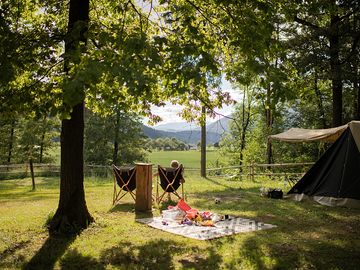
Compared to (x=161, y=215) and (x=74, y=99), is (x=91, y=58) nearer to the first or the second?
(x=74, y=99)

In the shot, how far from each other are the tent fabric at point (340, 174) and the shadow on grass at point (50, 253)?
6285 millimetres

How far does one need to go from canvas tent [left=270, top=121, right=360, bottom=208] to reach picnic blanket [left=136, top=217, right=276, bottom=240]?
308cm

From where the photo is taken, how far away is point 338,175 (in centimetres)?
954

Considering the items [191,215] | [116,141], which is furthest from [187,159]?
[191,215]

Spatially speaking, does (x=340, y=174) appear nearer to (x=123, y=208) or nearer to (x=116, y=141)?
(x=123, y=208)

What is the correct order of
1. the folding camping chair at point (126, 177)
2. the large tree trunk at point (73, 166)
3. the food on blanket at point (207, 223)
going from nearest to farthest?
the large tree trunk at point (73, 166)
the food on blanket at point (207, 223)
the folding camping chair at point (126, 177)

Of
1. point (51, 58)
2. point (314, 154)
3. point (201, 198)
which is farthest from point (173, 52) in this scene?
point (314, 154)

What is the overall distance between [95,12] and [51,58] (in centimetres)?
213

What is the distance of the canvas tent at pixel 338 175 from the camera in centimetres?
923

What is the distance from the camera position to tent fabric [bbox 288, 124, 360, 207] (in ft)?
30.2

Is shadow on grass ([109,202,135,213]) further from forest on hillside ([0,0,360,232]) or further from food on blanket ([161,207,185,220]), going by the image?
forest on hillside ([0,0,360,232])

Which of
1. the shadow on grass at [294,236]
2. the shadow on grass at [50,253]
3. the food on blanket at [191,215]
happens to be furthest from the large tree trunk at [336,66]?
the shadow on grass at [50,253]

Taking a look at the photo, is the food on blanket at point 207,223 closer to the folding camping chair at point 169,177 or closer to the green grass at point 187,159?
the folding camping chair at point 169,177

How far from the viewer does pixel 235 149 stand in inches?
1393
